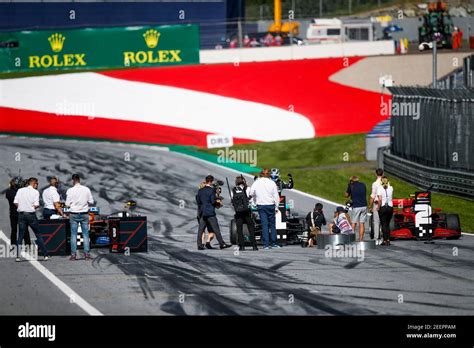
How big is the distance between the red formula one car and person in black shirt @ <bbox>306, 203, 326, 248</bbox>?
6.04 ft

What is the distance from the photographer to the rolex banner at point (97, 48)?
49.6 metres

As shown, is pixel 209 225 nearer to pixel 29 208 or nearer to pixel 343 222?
pixel 343 222

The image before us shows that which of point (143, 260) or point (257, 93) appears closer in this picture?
point (143, 260)

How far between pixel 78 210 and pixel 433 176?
14.9 m

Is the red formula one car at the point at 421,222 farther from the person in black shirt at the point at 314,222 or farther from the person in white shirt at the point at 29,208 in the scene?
the person in white shirt at the point at 29,208

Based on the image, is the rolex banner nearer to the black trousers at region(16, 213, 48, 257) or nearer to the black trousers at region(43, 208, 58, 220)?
the black trousers at region(43, 208, 58, 220)

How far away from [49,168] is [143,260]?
57.8ft

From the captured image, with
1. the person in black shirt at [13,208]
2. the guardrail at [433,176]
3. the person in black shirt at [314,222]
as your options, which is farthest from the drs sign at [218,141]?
the person in black shirt at [314,222]

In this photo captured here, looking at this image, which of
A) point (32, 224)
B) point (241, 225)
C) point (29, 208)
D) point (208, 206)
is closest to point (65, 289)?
point (32, 224)

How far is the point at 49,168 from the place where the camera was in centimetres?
3950

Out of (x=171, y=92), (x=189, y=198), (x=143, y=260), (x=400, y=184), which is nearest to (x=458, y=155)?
(x=400, y=184)

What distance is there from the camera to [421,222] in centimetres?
2522

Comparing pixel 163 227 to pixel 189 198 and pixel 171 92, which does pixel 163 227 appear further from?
pixel 171 92

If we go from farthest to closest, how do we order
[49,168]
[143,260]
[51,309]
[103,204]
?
[49,168]
[103,204]
[143,260]
[51,309]
